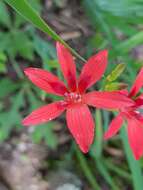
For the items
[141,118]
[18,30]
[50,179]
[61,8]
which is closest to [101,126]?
[50,179]

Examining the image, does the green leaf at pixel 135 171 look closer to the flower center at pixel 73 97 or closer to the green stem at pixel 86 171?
the green stem at pixel 86 171

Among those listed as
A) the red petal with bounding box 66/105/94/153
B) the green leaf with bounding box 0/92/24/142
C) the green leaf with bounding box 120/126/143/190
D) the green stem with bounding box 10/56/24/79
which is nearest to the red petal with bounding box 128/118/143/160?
the red petal with bounding box 66/105/94/153

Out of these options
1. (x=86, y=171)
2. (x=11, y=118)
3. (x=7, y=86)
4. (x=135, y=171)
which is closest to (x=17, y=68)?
(x=7, y=86)

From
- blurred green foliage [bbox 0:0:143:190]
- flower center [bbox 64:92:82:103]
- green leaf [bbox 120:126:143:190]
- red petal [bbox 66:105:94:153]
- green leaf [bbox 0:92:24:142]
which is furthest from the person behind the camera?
green leaf [bbox 0:92:24:142]

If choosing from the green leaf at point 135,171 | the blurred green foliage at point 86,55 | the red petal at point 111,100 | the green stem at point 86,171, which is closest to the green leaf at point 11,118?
the blurred green foliage at point 86,55

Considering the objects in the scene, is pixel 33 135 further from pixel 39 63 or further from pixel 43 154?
pixel 39 63

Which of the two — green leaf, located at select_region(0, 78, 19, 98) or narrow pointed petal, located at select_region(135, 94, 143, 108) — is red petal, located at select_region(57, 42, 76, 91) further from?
green leaf, located at select_region(0, 78, 19, 98)
